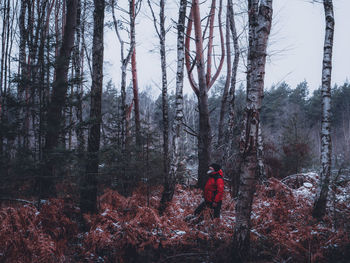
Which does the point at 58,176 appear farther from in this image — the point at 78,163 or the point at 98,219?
the point at 98,219

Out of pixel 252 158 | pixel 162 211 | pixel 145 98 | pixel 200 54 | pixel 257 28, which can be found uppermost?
pixel 145 98

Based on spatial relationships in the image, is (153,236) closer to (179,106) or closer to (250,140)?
(250,140)

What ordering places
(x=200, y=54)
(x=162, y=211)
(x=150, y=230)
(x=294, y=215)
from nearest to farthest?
(x=150, y=230) → (x=294, y=215) → (x=162, y=211) → (x=200, y=54)

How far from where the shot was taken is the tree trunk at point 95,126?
5.75 meters

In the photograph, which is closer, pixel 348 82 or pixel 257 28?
pixel 257 28

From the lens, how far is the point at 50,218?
5.38 m

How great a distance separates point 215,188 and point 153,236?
7.33 ft

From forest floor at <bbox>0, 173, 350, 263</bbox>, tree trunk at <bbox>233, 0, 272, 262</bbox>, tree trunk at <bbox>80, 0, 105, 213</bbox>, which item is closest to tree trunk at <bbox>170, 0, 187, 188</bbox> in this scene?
forest floor at <bbox>0, 173, 350, 263</bbox>

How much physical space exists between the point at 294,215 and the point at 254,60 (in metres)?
5.01

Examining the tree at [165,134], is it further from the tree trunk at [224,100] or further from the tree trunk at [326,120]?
the tree trunk at [326,120]

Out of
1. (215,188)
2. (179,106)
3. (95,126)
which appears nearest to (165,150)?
(179,106)

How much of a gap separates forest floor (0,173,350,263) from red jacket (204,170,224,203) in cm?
45

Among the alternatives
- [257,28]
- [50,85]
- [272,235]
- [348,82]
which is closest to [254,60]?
[257,28]

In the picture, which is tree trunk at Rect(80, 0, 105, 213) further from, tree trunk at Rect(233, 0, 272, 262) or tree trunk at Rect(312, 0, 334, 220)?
tree trunk at Rect(312, 0, 334, 220)
